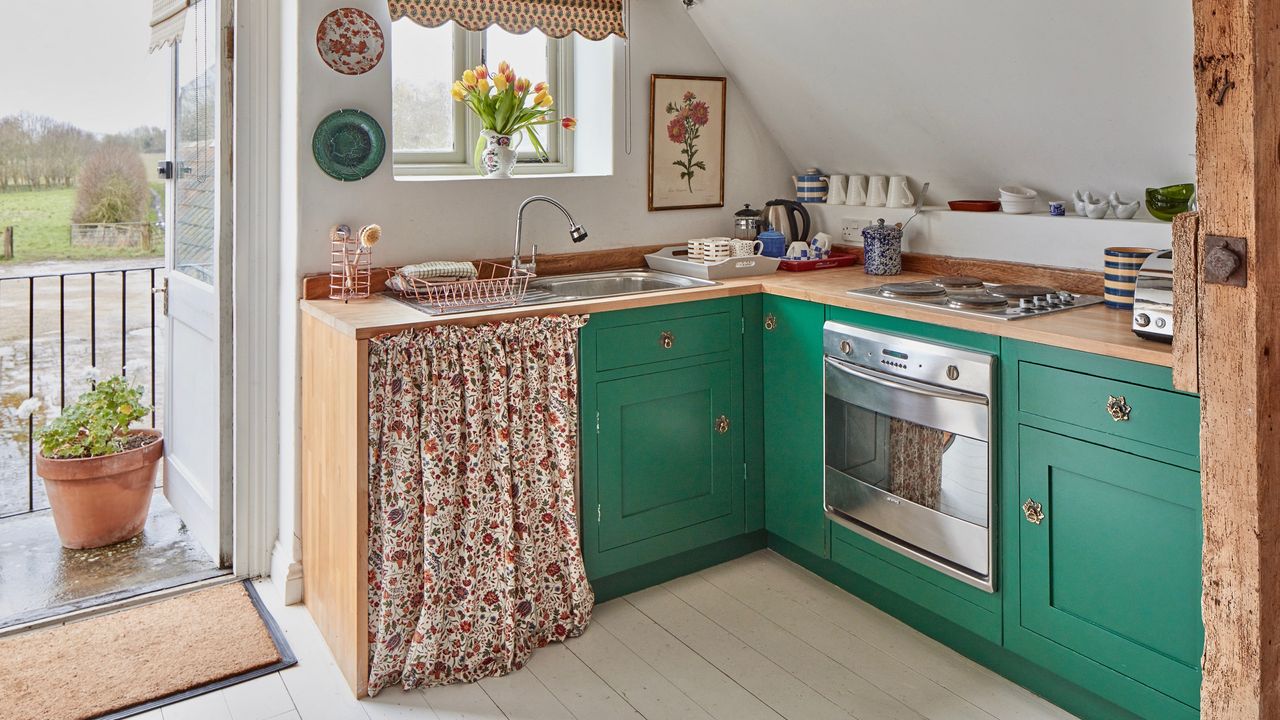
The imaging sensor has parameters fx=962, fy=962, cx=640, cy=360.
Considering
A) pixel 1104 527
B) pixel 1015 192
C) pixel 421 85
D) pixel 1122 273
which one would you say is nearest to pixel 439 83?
pixel 421 85

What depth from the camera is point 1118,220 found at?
271cm

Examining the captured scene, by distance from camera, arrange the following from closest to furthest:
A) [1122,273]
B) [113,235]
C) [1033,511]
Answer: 1. [1033,511]
2. [1122,273]
3. [113,235]

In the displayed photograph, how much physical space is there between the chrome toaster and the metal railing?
3535 mm

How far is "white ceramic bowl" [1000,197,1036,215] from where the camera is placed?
9.78ft

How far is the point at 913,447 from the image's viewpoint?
2.55m

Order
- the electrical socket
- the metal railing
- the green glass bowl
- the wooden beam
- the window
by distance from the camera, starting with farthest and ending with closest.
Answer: the metal railing, the electrical socket, the window, the green glass bowl, the wooden beam

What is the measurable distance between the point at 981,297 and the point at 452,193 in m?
1.58

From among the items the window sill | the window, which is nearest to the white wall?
the window sill

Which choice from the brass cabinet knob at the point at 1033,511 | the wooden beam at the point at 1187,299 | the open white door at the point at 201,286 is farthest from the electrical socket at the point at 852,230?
the open white door at the point at 201,286

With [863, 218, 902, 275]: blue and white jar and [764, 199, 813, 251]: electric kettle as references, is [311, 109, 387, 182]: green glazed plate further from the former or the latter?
[863, 218, 902, 275]: blue and white jar

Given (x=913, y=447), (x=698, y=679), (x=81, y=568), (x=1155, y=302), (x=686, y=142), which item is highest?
(x=686, y=142)

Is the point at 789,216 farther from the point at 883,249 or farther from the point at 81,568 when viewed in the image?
the point at 81,568

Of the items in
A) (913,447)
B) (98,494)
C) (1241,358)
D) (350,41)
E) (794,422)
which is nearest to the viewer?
(1241,358)

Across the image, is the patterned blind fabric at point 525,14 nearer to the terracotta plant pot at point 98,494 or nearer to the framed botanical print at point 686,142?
the framed botanical print at point 686,142
